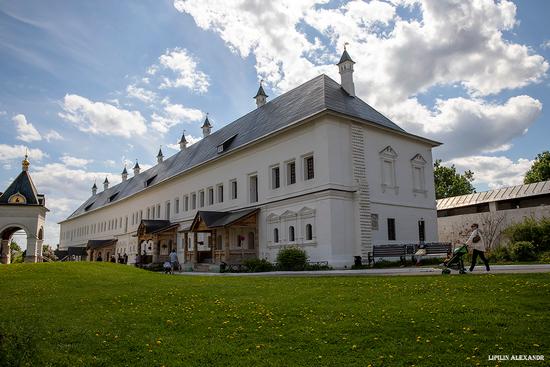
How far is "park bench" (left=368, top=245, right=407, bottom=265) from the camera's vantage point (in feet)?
87.3

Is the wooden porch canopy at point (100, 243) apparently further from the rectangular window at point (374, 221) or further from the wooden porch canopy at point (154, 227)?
the rectangular window at point (374, 221)

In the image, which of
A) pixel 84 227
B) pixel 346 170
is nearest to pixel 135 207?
pixel 84 227

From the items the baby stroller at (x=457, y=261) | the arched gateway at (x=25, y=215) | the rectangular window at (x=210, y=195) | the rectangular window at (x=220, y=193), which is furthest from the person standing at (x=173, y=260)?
the baby stroller at (x=457, y=261)

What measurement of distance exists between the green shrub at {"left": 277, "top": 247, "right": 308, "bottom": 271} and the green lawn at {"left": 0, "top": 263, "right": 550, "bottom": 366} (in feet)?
44.0

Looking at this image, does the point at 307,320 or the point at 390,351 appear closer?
the point at 390,351

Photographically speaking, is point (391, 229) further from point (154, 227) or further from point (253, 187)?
point (154, 227)

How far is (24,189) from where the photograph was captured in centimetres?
4625

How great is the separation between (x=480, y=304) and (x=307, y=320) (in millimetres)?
3499

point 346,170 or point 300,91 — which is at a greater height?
point 300,91

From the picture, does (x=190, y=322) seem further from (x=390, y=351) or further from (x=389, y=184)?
(x=389, y=184)

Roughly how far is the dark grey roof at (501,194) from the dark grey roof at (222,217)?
24.3 m

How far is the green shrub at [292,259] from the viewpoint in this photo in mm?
26389

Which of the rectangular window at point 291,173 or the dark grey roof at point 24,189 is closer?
the rectangular window at point 291,173

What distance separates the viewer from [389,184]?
1188 inches
